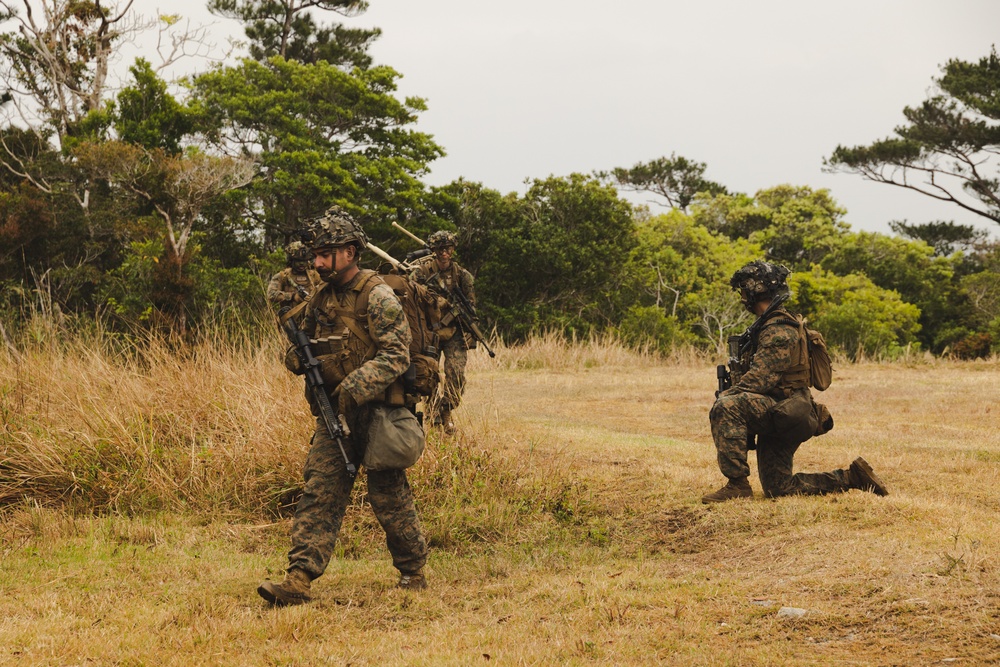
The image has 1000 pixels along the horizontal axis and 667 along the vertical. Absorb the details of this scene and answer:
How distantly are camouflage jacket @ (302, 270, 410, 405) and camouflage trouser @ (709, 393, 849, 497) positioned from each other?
8.77ft

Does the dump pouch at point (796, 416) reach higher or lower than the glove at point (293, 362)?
lower

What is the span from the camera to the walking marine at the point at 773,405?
21.9 feet

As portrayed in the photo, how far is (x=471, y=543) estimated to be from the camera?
6.64m

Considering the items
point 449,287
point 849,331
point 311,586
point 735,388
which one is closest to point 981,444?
point 735,388

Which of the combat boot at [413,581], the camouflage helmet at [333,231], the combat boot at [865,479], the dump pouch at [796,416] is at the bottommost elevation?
the combat boot at [413,581]

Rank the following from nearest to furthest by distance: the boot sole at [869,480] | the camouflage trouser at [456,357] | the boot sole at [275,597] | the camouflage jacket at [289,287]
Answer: the boot sole at [275,597] → the boot sole at [869,480] → the camouflage trouser at [456,357] → the camouflage jacket at [289,287]

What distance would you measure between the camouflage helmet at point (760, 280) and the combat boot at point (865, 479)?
1288 mm

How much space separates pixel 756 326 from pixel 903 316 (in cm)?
2907

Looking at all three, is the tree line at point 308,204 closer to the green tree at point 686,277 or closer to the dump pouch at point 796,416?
the green tree at point 686,277

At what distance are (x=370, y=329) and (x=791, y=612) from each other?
2449mm

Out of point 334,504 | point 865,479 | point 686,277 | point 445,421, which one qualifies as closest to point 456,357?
point 445,421

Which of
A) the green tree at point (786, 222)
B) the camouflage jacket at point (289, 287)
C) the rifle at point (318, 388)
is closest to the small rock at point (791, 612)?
the rifle at point (318, 388)

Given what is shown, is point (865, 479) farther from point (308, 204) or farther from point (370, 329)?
point (308, 204)

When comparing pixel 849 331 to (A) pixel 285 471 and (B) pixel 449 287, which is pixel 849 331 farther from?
(A) pixel 285 471
